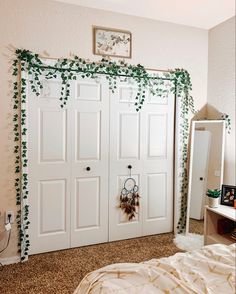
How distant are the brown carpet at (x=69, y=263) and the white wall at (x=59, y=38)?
30 centimetres

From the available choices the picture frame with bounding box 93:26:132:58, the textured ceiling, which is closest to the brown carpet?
the picture frame with bounding box 93:26:132:58

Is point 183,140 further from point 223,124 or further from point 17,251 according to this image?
point 17,251

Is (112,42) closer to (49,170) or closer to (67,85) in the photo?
(67,85)

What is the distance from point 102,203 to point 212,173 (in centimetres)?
139

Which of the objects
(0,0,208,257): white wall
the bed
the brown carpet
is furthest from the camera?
(0,0,208,257): white wall

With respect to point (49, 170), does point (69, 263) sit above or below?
below

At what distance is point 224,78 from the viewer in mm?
Answer: 3307

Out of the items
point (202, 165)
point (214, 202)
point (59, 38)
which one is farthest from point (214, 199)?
point (59, 38)

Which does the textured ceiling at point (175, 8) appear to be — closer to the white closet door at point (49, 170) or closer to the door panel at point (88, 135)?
the white closet door at point (49, 170)

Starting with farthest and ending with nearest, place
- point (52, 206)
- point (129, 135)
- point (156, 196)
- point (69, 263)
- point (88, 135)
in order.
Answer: point (156, 196) → point (129, 135) → point (88, 135) → point (52, 206) → point (69, 263)

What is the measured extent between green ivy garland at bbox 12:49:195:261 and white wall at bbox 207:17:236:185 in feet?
1.09

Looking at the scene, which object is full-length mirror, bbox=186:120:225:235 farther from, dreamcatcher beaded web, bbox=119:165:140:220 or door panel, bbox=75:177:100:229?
door panel, bbox=75:177:100:229

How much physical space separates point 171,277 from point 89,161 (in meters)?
1.94

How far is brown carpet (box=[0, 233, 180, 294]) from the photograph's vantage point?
91.4 inches
